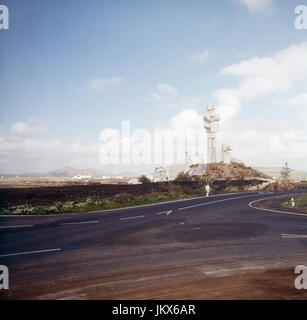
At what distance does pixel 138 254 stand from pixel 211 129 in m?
50.4

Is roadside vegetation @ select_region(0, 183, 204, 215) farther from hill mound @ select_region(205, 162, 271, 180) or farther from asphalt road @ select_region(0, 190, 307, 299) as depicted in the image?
hill mound @ select_region(205, 162, 271, 180)

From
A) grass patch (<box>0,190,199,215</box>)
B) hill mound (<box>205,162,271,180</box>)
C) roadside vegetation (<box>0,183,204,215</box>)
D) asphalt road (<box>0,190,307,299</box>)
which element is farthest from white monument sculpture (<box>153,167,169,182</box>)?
asphalt road (<box>0,190,307,299</box>)

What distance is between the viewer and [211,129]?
55.7 metres

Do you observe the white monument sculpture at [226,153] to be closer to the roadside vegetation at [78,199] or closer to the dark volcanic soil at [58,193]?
the dark volcanic soil at [58,193]

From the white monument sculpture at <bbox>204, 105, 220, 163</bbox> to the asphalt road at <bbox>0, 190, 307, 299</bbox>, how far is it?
43.9 metres

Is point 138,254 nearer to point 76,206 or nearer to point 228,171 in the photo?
point 76,206

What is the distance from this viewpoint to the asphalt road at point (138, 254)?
542 cm

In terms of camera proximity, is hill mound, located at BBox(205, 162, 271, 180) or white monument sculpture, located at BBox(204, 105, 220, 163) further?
white monument sculpture, located at BBox(204, 105, 220, 163)

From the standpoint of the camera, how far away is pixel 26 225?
1326 cm

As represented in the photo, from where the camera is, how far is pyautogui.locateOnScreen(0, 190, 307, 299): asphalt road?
17.8ft

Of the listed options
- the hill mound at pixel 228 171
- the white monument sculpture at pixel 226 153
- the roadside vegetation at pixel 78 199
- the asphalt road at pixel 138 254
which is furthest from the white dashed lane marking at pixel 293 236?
the white monument sculpture at pixel 226 153

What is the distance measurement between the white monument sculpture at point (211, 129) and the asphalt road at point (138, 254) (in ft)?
144

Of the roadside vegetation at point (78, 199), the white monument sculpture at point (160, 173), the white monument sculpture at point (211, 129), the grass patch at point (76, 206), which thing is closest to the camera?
the grass patch at point (76, 206)

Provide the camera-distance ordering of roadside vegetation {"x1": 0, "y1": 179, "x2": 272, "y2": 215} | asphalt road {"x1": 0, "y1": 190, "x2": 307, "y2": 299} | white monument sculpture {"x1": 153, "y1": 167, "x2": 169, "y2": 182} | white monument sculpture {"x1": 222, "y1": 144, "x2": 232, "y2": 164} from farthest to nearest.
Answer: white monument sculpture {"x1": 222, "y1": 144, "x2": 232, "y2": 164}, white monument sculpture {"x1": 153, "y1": 167, "x2": 169, "y2": 182}, roadside vegetation {"x1": 0, "y1": 179, "x2": 272, "y2": 215}, asphalt road {"x1": 0, "y1": 190, "x2": 307, "y2": 299}
